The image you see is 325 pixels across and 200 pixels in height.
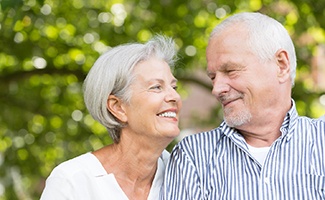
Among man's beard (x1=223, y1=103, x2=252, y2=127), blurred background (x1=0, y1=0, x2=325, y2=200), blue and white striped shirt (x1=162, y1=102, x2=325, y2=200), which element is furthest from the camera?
blurred background (x1=0, y1=0, x2=325, y2=200)

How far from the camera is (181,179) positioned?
3.54 metres

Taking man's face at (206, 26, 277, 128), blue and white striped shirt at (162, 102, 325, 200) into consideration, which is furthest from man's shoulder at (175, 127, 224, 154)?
man's face at (206, 26, 277, 128)

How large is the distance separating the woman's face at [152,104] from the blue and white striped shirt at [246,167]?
146mm

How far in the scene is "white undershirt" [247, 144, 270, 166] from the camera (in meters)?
3.57

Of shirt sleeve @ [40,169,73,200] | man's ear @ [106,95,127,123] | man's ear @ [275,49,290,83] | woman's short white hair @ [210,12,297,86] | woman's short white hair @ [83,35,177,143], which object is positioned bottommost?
shirt sleeve @ [40,169,73,200]

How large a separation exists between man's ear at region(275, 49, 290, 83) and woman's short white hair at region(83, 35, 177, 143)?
52cm

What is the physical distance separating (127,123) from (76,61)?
3676 mm

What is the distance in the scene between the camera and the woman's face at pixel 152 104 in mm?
3566

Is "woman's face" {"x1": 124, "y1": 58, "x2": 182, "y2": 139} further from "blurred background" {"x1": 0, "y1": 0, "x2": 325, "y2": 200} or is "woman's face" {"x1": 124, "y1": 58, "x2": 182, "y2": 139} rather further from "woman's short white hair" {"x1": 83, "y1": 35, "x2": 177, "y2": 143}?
"blurred background" {"x1": 0, "y1": 0, "x2": 325, "y2": 200}

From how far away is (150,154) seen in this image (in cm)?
364

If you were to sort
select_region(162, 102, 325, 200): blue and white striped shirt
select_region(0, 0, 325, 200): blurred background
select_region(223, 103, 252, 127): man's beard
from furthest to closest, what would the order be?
select_region(0, 0, 325, 200): blurred background, select_region(223, 103, 252, 127): man's beard, select_region(162, 102, 325, 200): blue and white striped shirt

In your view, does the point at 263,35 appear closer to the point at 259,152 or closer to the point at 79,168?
the point at 259,152

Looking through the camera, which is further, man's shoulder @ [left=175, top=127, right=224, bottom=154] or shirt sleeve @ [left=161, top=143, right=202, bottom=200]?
man's shoulder @ [left=175, top=127, right=224, bottom=154]

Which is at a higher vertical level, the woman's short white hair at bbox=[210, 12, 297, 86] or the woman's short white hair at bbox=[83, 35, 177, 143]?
the woman's short white hair at bbox=[210, 12, 297, 86]
